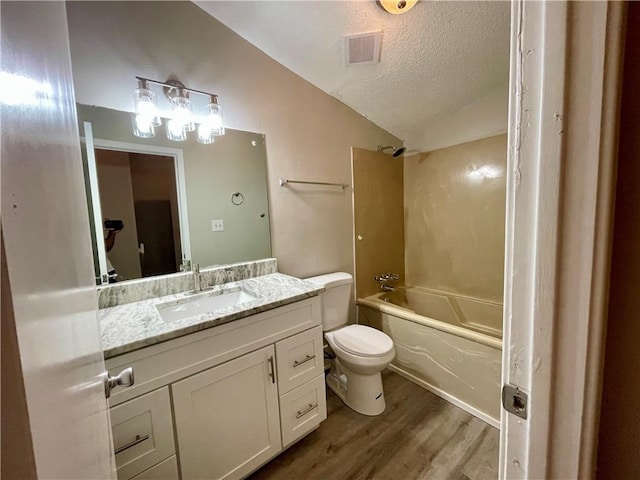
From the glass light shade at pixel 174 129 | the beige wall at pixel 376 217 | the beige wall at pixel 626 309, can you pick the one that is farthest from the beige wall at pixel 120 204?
the beige wall at pixel 626 309

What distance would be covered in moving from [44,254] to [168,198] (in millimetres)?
1263

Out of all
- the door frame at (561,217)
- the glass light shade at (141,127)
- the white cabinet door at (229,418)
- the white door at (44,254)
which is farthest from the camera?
the glass light shade at (141,127)

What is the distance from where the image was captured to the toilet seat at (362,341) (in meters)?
1.67

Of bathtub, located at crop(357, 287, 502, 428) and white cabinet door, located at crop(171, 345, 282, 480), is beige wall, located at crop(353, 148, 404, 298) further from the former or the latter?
white cabinet door, located at crop(171, 345, 282, 480)

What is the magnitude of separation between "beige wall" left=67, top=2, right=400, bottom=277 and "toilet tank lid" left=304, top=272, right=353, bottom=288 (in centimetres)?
9

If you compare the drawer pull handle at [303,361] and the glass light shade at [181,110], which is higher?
the glass light shade at [181,110]

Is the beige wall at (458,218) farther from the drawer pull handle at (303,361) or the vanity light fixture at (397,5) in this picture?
the drawer pull handle at (303,361)

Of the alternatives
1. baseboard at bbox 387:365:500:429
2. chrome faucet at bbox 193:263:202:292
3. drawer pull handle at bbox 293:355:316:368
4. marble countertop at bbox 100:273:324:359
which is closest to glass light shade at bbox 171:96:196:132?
chrome faucet at bbox 193:263:202:292

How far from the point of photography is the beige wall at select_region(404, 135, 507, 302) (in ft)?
7.32

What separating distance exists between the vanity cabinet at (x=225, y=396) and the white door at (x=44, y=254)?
1.40ft

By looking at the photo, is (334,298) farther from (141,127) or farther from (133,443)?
(141,127)

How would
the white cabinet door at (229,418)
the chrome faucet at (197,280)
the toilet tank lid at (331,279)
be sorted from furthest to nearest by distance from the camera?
the toilet tank lid at (331,279), the chrome faucet at (197,280), the white cabinet door at (229,418)

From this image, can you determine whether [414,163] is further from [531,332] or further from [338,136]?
[531,332]

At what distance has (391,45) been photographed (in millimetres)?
1588
